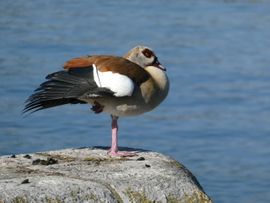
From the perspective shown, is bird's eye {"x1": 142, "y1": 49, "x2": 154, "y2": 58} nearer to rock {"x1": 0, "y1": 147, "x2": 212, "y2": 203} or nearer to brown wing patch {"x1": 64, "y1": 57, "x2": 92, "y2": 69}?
brown wing patch {"x1": 64, "y1": 57, "x2": 92, "y2": 69}

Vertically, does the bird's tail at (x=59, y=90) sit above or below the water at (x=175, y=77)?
below

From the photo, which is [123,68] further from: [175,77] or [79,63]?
[175,77]

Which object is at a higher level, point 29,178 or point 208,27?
point 208,27

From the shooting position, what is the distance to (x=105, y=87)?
819cm

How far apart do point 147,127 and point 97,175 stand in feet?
22.3

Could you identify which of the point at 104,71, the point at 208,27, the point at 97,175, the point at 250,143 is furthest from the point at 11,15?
the point at 97,175

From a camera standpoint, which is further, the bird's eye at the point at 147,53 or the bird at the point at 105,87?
the bird's eye at the point at 147,53

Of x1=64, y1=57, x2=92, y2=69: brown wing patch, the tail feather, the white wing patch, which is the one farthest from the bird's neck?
x1=64, y1=57, x2=92, y2=69: brown wing patch

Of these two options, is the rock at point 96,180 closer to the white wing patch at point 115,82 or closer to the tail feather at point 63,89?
the tail feather at point 63,89

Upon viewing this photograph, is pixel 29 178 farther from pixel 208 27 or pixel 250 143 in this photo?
pixel 208 27

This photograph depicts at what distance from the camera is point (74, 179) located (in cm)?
677

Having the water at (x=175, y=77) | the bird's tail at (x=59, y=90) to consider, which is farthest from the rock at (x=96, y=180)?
the water at (x=175, y=77)

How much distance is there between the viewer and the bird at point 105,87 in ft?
26.5

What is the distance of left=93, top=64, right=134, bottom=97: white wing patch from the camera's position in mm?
8133
